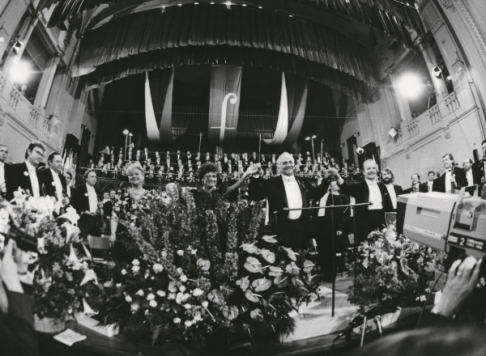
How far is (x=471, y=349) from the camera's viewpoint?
0.34 metres

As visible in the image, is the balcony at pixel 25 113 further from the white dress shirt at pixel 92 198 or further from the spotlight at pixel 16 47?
the white dress shirt at pixel 92 198

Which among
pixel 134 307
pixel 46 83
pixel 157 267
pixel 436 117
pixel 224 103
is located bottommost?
pixel 134 307

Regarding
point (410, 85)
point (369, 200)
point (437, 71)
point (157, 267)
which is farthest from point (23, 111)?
point (437, 71)

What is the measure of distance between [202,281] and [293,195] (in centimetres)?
147

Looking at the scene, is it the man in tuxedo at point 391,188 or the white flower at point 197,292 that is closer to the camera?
the white flower at point 197,292

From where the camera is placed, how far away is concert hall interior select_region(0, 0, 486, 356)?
106cm

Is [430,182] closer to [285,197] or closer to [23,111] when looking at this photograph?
[285,197]

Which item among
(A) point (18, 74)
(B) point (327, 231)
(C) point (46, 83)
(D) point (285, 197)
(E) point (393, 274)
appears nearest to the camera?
(E) point (393, 274)

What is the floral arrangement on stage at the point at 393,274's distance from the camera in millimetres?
1424

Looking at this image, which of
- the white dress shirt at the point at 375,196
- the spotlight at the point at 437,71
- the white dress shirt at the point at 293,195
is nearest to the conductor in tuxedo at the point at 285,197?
the white dress shirt at the point at 293,195

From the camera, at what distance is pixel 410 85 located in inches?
149

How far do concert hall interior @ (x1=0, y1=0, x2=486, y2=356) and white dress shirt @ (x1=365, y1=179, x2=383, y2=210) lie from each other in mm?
23

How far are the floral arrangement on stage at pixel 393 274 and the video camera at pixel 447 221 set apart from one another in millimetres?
603

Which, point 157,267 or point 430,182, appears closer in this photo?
point 157,267
